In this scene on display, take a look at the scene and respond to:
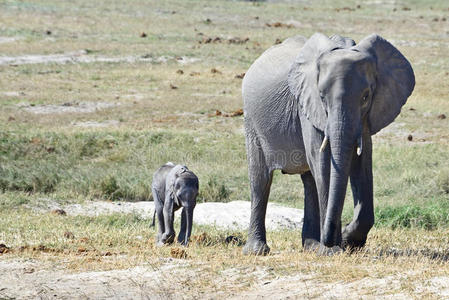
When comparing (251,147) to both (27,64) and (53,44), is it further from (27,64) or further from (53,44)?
(53,44)

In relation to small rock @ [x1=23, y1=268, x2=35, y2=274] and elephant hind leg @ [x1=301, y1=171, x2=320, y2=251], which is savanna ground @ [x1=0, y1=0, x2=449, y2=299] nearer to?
small rock @ [x1=23, y1=268, x2=35, y2=274]

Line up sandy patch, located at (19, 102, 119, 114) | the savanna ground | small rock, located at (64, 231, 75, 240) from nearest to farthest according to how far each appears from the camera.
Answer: the savanna ground < small rock, located at (64, 231, 75, 240) < sandy patch, located at (19, 102, 119, 114)

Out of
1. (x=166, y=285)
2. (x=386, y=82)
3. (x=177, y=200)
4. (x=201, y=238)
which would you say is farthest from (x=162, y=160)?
(x=166, y=285)

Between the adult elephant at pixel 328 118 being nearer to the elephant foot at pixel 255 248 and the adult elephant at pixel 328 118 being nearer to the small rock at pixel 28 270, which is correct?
the elephant foot at pixel 255 248

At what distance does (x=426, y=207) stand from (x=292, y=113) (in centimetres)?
424

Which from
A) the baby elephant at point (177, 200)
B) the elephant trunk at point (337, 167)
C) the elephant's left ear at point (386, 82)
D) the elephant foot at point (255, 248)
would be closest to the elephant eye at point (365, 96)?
the elephant's left ear at point (386, 82)

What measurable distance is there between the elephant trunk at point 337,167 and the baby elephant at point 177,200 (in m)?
2.42

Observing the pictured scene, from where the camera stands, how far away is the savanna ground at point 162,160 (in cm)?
895

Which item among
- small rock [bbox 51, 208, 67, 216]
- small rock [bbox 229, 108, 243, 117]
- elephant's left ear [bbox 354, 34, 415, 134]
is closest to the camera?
elephant's left ear [bbox 354, 34, 415, 134]

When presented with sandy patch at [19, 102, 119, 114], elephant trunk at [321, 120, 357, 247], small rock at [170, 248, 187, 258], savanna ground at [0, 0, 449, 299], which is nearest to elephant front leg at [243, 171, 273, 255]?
savanna ground at [0, 0, 449, 299]

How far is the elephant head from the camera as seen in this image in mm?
9531

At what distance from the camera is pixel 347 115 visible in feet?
31.2

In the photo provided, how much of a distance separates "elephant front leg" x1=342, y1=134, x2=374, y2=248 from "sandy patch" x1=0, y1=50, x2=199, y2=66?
22.6 meters

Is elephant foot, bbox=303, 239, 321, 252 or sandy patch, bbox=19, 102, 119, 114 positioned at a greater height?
elephant foot, bbox=303, 239, 321, 252
